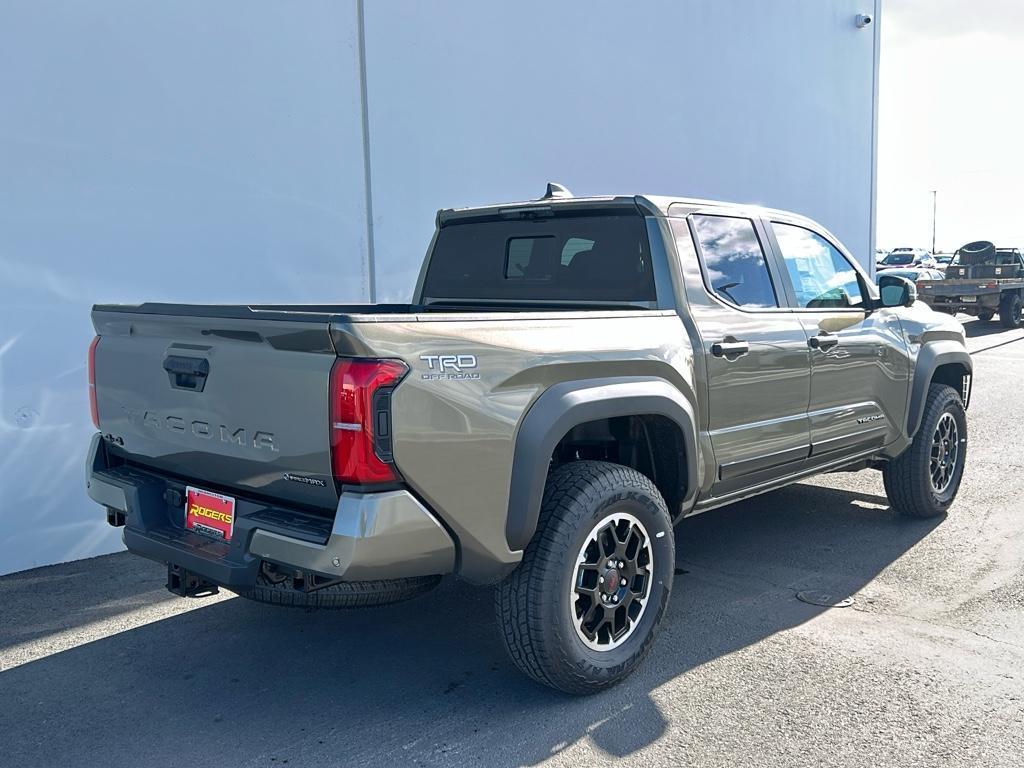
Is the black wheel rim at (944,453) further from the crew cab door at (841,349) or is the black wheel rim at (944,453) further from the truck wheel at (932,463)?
the crew cab door at (841,349)

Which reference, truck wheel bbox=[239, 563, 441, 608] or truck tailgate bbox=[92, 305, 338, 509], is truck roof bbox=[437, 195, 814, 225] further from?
truck wheel bbox=[239, 563, 441, 608]

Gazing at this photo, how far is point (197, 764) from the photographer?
3.15 m

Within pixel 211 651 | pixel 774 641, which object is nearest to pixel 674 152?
pixel 774 641

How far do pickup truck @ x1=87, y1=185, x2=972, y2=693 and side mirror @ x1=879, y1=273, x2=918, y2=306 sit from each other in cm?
44

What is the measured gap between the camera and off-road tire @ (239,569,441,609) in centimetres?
323

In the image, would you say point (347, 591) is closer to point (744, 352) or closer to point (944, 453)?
point (744, 352)

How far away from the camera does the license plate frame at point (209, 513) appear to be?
3.28 m

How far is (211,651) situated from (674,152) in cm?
744

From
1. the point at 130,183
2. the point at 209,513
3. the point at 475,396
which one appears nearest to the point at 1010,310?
the point at 130,183

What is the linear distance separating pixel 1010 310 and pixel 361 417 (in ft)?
73.6

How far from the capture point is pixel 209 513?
336 centimetres

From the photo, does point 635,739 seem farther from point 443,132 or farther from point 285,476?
point 443,132

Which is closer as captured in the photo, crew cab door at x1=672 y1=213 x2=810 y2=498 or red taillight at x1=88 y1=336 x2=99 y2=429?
red taillight at x1=88 y1=336 x2=99 y2=429

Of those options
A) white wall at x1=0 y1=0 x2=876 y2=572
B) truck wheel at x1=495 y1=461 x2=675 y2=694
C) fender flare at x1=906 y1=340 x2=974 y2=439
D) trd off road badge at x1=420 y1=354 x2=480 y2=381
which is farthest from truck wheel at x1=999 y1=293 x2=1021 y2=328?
trd off road badge at x1=420 y1=354 x2=480 y2=381
